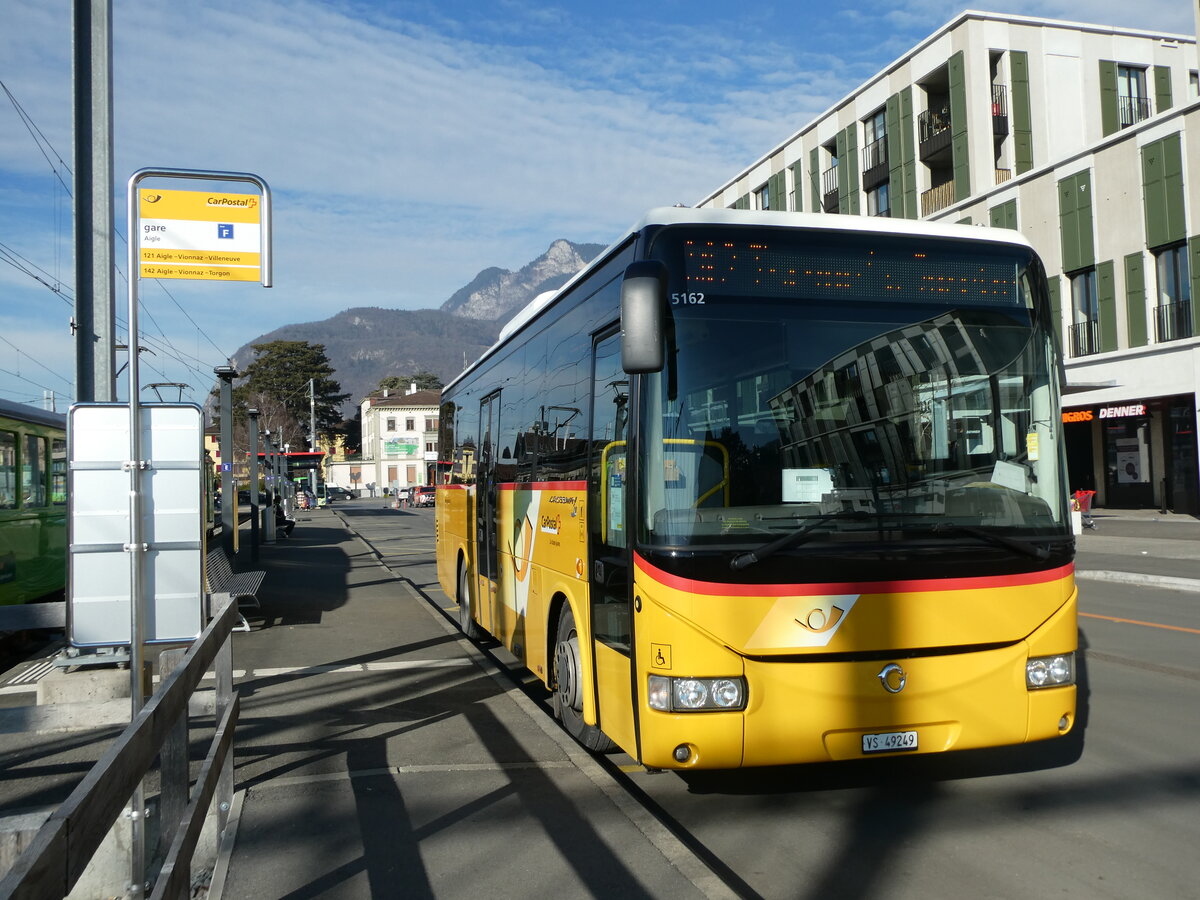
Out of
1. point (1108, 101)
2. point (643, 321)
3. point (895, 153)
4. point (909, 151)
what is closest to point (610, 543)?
point (643, 321)

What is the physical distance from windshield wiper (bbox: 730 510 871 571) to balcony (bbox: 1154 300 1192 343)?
27.9 meters

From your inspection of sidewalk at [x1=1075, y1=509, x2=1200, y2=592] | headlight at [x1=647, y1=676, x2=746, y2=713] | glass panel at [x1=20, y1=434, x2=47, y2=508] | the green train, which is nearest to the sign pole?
headlight at [x1=647, y1=676, x2=746, y2=713]

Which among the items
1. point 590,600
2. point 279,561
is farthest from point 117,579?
point 279,561

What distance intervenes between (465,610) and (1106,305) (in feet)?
85.6

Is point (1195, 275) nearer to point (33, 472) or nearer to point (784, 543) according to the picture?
point (33, 472)

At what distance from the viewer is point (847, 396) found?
525 cm

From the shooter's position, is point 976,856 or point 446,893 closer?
point 446,893

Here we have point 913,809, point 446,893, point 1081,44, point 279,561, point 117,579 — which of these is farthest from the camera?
point 1081,44

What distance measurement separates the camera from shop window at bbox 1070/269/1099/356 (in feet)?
105

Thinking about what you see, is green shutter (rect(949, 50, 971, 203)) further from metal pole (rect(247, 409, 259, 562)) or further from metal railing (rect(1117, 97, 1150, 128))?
metal pole (rect(247, 409, 259, 562))

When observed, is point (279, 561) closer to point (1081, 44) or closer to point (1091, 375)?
point (1091, 375)

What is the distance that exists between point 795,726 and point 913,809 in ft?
3.37

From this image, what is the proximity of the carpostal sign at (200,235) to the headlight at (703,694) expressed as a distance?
338 cm

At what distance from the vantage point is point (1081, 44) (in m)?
37.8
